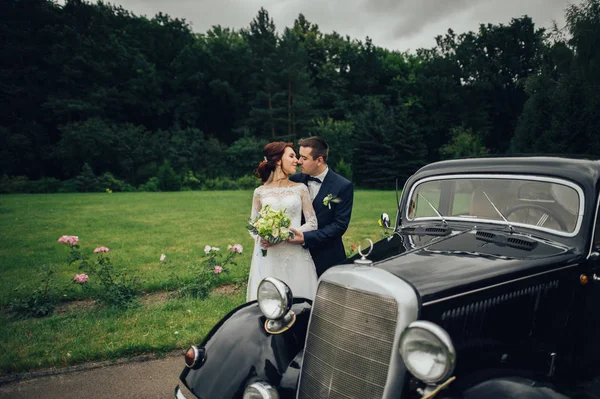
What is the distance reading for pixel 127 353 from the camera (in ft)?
14.8

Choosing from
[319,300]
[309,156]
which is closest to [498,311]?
[319,300]

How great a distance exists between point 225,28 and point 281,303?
62428mm

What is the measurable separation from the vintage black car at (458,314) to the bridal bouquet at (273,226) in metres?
0.86

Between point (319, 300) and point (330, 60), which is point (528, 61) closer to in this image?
point (330, 60)

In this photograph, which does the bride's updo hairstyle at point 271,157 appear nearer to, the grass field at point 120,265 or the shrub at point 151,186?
the grass field at point 120,265

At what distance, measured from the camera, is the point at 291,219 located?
171 inches

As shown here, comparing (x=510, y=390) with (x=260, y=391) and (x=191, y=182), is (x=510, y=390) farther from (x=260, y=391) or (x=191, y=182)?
(x=191, y=182)

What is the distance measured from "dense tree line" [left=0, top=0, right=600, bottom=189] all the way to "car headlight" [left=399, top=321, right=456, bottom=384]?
85.0ft

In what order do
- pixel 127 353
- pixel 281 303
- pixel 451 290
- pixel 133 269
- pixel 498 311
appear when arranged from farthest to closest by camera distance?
pixel 133 269, pixel 127 353, pixel 281 303, pixel 498 311, pixel 451 290

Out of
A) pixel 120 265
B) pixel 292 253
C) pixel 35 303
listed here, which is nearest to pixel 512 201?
pixel 292 253

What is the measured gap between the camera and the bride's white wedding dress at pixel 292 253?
4277 millimetres

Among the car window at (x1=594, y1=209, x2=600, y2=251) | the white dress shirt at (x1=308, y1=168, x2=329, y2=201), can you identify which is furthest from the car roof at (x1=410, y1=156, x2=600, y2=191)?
the white dress shirt at (x1=308, y1=168, x2=329, y2=201)

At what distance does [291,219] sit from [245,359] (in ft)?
6.03

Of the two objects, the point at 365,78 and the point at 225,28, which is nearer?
the point at 365,78
